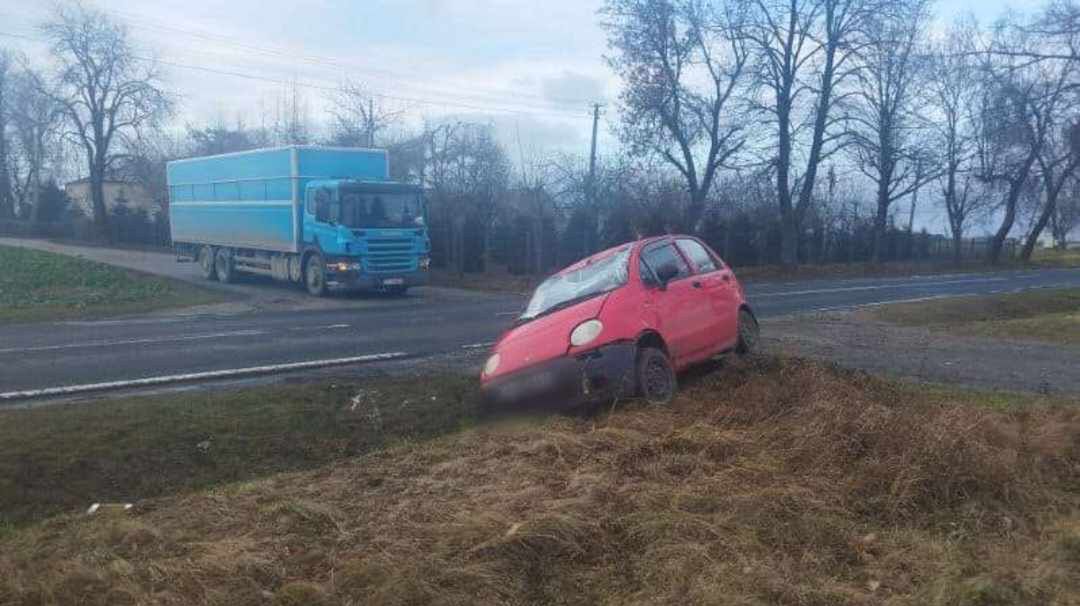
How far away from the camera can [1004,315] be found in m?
21.8

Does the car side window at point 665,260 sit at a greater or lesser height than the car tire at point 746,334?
greater

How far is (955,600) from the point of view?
177 inches

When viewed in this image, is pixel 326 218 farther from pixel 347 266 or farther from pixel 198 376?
pixel 198 376

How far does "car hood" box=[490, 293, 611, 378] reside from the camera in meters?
8.37

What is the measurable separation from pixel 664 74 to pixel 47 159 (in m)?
43.6

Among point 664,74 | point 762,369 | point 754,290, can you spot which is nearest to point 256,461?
point 762,369

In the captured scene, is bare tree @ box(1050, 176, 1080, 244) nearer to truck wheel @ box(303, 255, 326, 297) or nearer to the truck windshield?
the truck windshield

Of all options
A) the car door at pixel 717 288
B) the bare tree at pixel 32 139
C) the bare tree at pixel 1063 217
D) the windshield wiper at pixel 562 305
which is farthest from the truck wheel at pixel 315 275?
the bare tree at pixel 1063 217

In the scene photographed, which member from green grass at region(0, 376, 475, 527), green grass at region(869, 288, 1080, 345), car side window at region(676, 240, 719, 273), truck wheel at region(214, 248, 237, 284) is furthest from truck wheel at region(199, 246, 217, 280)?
car side window at region(676, 240, 719, 273)

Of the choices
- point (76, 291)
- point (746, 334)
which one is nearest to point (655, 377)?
point (746, 334)

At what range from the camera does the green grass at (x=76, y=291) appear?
72.9 ft

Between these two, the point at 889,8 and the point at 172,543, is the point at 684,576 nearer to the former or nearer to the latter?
the point at 172,543

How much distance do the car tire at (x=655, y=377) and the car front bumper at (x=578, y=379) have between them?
0.10m

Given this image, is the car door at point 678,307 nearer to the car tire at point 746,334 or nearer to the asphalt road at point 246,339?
the car tire at point 746,334
